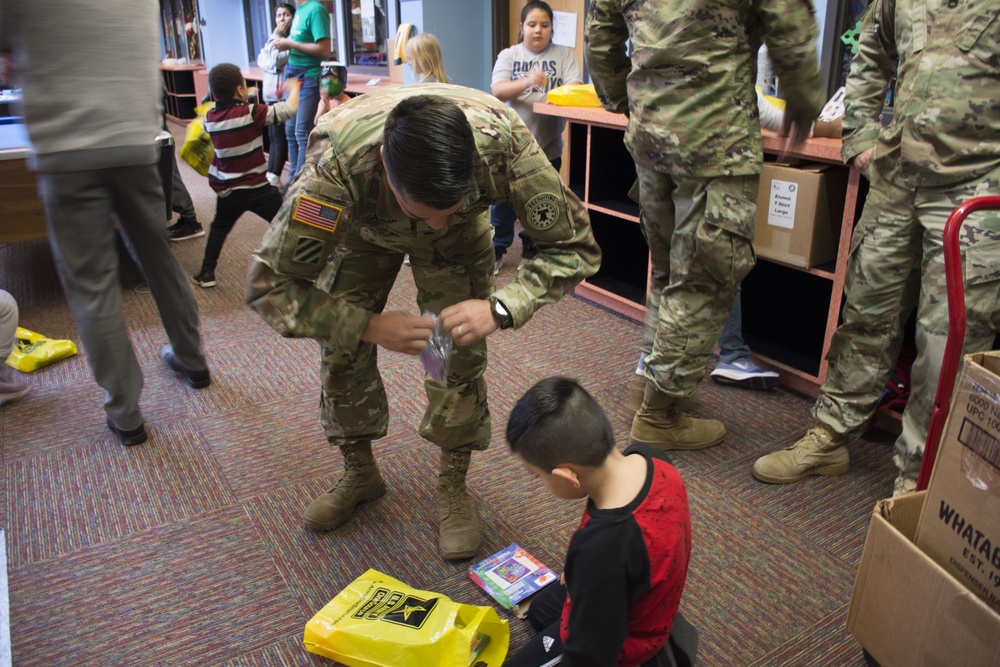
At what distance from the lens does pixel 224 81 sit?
11.6 ft

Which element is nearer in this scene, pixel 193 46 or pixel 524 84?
pixel 524 84

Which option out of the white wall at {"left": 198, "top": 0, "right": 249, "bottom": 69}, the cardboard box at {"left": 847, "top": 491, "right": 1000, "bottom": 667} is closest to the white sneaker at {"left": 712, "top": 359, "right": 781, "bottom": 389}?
the cardboard box at {"left": 847, "top": 491, "right": 1000, "bottom": 667}

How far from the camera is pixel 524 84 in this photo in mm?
3686

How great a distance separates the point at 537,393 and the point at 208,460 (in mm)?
1455

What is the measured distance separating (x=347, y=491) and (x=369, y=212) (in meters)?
0.83

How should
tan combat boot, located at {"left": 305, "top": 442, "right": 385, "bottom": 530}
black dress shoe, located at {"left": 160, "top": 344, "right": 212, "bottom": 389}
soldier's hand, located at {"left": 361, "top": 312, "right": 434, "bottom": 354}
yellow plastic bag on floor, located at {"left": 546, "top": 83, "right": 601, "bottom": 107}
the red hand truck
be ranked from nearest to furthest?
1. the red hand truck
2. soldier's hand, located at {"left": 361, "top": 312, "right": 434, "bottom": 354}
3. tan combat boot, located at {"left": 305, "top": 442, "right": 385, "bottom": 530}
4. black dress shoe, located at {"left": 160, "top": 344, "right": 212, "bottom": 389}
5. yellow plastic bag on floor, located at {"left": 546, "top": 83, "right": 601, "bottom": 107}

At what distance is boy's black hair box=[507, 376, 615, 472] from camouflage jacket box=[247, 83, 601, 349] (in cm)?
26

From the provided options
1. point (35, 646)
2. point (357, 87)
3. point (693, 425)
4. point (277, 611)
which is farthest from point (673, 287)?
point (357, 87)

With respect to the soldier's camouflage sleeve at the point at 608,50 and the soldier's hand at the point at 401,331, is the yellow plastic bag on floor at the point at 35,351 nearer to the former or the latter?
the soldier's hand at the point at 401,331

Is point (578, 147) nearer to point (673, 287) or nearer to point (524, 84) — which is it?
point (524, 84)

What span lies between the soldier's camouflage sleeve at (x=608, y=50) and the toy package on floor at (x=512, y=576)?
145cm

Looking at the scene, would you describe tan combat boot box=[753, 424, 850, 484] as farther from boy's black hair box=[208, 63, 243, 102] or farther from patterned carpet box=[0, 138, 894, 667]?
boy's black hair box=[208, 63, 243, 102]

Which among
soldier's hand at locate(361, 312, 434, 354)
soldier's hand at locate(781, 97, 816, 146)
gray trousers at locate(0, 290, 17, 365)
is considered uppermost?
soldier's hand at locate(781, 97, 816, 146)

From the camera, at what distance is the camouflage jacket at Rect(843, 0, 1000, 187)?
5.43 feet
